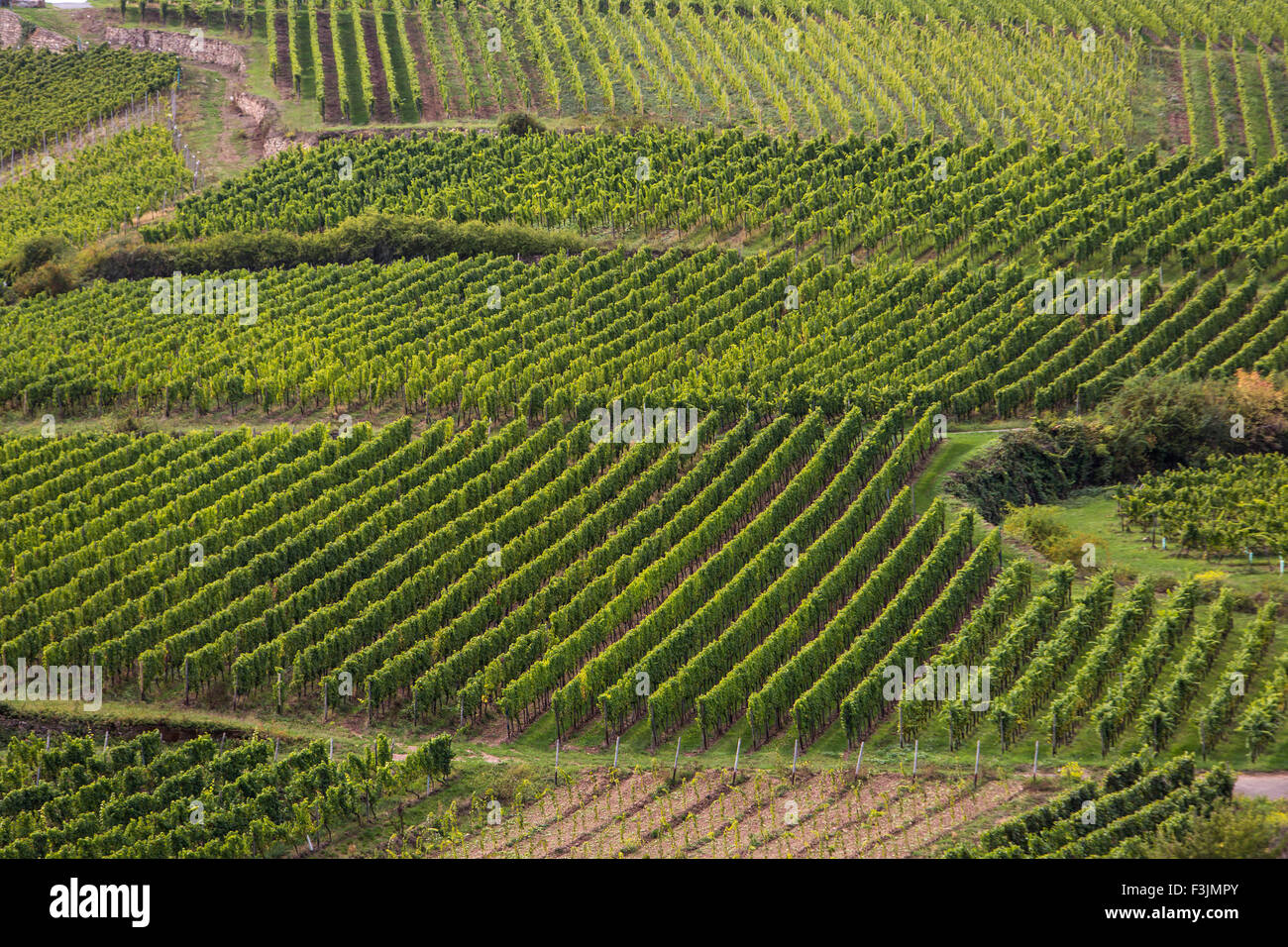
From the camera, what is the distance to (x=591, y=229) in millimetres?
79562

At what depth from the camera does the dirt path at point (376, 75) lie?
96.2 meters

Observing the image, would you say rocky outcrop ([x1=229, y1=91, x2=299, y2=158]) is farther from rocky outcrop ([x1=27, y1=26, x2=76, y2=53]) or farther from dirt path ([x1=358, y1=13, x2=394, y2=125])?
rocky outcrop ([x1=27, y1=26, x2=76, y2=53])

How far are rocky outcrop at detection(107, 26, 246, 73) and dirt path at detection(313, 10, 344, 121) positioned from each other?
505 cm

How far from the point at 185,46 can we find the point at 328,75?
38.9 feet

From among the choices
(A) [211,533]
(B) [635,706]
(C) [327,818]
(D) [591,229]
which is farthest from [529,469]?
(D) [591,229]

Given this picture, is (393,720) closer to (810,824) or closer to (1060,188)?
(810,824)

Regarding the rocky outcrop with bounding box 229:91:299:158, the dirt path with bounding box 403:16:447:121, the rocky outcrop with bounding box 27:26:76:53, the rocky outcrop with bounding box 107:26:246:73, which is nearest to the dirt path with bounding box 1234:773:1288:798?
the rocky outcrop with bounding box 229:91:299:158

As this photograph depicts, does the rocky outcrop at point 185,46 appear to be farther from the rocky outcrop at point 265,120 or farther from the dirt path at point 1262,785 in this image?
the dirt path at point 1262,785

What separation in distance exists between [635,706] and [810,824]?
26.1 feet

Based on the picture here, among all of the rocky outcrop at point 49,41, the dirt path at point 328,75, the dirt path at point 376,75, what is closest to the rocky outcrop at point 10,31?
the rocky outcrop at point 49,41

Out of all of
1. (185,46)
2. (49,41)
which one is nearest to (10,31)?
(49,41)

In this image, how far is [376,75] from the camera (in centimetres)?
10138

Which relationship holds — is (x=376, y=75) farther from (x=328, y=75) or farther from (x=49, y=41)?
(x=49, y=41)

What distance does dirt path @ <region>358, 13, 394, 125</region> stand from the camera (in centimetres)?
9625
